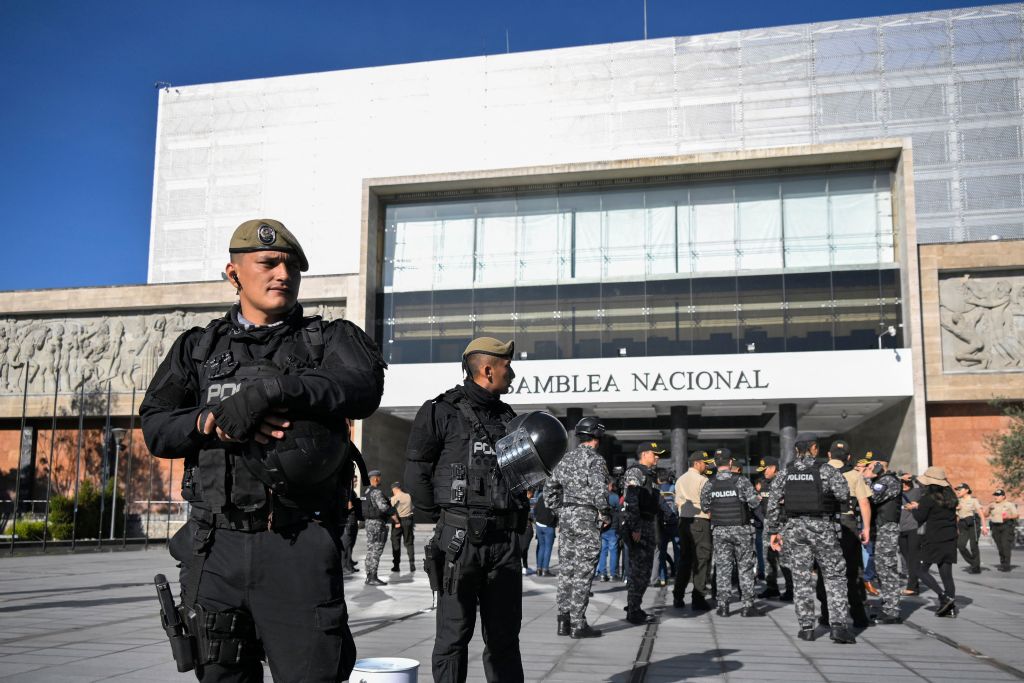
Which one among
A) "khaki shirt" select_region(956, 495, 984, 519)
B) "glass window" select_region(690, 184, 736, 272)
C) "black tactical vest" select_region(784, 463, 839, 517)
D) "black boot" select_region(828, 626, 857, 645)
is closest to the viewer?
"black boot" select_region(828, 626, 857, 645)

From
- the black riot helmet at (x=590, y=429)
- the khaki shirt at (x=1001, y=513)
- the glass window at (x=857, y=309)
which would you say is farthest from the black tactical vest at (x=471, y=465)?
the glass window at (x=857, y=309)

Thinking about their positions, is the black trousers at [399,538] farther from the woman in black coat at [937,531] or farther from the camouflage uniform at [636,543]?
the woman in black coat at [937,531]

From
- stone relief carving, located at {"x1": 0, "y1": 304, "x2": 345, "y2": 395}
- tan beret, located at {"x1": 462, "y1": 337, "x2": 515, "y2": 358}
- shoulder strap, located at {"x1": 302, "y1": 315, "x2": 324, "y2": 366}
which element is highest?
stone relief carving, located at {"x1": 0, "y1": 304, "x2": 345, "y2": 395}

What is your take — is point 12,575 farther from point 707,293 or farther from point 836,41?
point 836,41

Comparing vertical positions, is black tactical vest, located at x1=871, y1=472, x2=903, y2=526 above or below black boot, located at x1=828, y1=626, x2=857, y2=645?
above

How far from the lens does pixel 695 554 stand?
36.4 ft

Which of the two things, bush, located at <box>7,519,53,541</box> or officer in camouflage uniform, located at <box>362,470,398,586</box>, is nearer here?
officer in camouflage uniform, located at <box>362,470,398,586</box>

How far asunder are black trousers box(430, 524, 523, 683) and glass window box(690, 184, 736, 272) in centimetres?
3099

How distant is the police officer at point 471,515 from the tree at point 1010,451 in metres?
28.8

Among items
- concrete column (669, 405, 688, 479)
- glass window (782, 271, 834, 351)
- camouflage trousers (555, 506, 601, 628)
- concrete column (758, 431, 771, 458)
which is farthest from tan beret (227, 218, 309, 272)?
concrete column (758, 431, 771, 458)

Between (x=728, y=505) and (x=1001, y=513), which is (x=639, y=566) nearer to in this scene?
(x=728, y=505)

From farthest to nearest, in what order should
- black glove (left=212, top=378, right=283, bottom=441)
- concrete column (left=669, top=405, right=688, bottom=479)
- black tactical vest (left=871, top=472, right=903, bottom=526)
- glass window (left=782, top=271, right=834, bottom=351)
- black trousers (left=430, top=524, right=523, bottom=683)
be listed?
1. concrete column (left=669, top=405, right=688, bottom=479)
2. glass window (left=782, top=271, right=834, bottom=351)
3. black tactical vest (left=871, top=472, right=903, bottom=526)
4. black trousers (left=430, top=524, right=523, bottom=683)
5. black glove (left=212, top=378, right=283, bottom=441)

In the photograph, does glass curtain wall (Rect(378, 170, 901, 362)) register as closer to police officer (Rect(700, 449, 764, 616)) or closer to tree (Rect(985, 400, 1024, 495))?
tree (Rect(985, 400, 1024, 495))

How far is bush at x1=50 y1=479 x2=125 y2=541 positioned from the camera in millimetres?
24125
